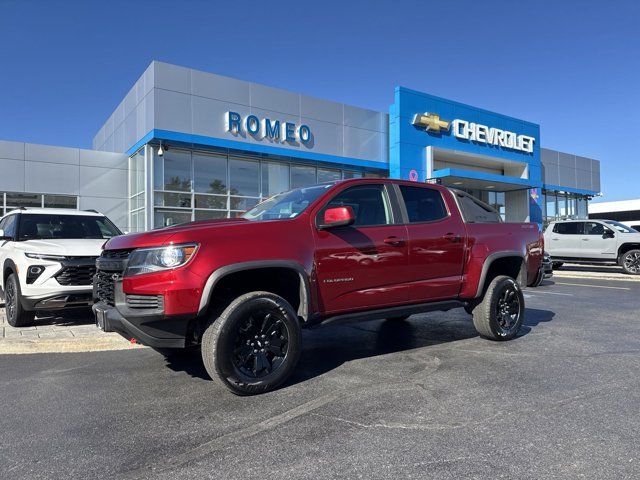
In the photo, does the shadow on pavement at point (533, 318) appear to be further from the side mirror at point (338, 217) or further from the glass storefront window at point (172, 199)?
the glass storefront window at point (172, 199)

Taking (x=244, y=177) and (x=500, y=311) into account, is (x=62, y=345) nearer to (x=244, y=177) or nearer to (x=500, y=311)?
(x=500, y=311)

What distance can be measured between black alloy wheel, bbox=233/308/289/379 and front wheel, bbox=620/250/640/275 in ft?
51.7


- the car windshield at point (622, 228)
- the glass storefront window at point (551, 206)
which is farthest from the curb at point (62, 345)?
the glass storefront window at point (551, 206)

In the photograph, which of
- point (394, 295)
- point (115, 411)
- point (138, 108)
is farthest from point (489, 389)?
point (138, 108)

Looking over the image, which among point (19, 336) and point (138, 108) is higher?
point (138, 108)

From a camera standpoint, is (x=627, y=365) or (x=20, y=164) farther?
(x=20, y=164)

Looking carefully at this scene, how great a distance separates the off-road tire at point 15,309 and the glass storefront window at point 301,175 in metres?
13.6

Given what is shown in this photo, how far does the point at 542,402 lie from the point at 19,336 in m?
6.02

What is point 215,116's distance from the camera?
56.3ft

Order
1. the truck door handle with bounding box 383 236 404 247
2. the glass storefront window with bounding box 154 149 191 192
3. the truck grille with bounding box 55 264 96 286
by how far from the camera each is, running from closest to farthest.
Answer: the truck door handle with bounding box 383 236 404 247, the truck grille with bounding box 55 264 96 286, the glass storefront window with bounding box 154 149 191 192

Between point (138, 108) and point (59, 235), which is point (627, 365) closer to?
point (59, 235)

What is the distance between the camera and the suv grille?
4176 mm

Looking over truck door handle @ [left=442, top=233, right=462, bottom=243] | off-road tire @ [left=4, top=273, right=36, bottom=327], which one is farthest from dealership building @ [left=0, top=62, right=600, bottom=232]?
truck door handle @ [left=442, top=233, right=462, bottom=243]

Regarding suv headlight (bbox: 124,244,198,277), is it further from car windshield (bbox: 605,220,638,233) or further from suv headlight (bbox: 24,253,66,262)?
car windshield (bbox: 605,220,638,233)
